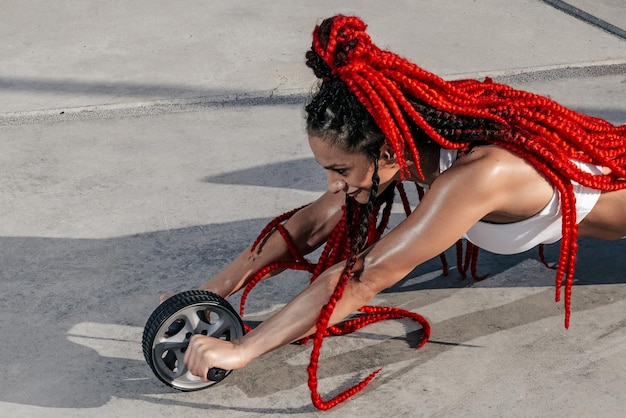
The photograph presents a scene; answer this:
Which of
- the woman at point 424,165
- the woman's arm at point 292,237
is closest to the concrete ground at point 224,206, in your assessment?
the woman's arm at point 292,237

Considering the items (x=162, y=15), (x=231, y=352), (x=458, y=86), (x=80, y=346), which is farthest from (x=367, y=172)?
(x=162, y=15)

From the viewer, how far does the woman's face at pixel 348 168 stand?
2.68 m

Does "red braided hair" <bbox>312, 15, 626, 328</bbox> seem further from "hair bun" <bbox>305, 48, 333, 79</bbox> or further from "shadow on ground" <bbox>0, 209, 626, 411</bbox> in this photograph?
"shadow on ground" <bbox>0, 209, 626, 411</bbox>

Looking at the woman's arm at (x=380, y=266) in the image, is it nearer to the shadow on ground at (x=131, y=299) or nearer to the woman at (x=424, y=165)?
the woman at (x=424, y=165)

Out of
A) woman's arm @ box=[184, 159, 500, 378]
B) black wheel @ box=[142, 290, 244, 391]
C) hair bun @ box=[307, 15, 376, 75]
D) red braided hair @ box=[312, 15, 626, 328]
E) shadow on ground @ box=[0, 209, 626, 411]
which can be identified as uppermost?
hair bun @ box=[307, 15, 376, 75]

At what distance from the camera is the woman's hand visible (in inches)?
106

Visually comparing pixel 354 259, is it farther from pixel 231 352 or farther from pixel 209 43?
pixel 209 43

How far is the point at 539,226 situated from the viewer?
2932 mm

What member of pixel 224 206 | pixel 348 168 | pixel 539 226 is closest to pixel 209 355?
pixel 348 168

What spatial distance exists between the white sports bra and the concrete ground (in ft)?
1.14

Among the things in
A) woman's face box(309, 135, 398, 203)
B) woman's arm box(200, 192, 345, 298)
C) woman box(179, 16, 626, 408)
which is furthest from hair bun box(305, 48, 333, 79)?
woman's arm box(200, 192, 345, 298)

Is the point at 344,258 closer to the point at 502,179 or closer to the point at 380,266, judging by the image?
the point at 380,266

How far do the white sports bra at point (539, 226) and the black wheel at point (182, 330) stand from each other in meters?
0.73

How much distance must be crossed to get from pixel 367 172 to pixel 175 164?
175cm
